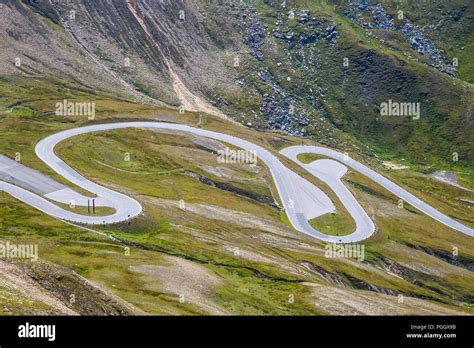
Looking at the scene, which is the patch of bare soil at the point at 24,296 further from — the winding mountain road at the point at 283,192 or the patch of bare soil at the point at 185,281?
the winding mountain road at the point at 283,192

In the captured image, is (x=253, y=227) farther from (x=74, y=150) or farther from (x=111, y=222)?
(x=74, y=150)
